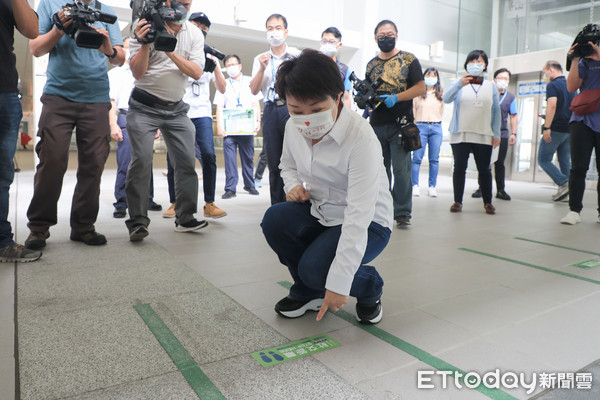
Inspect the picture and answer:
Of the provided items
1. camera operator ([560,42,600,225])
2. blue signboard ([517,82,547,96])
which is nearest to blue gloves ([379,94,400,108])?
camera operator ([560,42,600,225])

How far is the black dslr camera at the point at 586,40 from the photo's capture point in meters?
3.68

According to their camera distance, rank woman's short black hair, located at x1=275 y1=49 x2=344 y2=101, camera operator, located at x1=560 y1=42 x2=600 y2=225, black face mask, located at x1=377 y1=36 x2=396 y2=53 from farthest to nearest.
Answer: camera operator, located at x1=560 y1=42 x2=600 y2=225 < black face mask, located at x1=377 y1=36 x2=396 y2=53 < woman's short black hair, located at x1=275 y1=49 x2=344 y2=101

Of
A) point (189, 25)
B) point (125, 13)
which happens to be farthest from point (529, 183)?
point (125, 13)

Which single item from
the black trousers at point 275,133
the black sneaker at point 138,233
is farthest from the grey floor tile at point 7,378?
the black trousers at point 275,133

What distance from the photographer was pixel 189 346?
5.35 ft

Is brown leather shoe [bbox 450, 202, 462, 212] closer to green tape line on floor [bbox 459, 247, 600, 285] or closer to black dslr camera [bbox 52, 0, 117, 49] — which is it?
green tape line on floor [bbox 459, 247, 600, 285]

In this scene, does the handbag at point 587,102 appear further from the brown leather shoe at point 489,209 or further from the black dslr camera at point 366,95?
the black dslr camera at point 366,95

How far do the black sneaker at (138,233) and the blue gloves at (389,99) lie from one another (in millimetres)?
1970

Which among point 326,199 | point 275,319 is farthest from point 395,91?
point 275,319

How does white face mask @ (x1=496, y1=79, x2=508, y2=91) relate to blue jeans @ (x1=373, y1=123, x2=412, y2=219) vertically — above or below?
above

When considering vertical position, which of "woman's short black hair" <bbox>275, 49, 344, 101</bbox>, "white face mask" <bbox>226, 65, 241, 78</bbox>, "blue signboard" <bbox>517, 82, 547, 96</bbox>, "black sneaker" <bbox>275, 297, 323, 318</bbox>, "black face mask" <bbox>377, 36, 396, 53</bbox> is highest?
"blue signboard" <bbox>517, 82, 547, 96</bbox>

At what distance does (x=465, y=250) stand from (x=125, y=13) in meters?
7.48

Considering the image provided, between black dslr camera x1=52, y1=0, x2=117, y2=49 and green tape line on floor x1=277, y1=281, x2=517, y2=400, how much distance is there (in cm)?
206

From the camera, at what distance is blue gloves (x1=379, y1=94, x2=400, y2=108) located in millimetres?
3572
